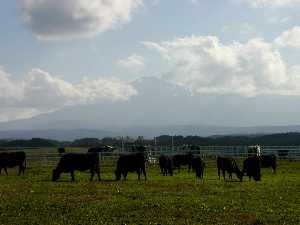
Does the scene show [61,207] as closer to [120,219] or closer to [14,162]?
[120,219]

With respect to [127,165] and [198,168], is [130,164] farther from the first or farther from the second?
[198,168]

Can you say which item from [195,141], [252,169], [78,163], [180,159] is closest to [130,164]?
[78,163]

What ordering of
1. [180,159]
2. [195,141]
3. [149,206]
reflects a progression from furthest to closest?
[195,141] < [180,159] < [149,206]

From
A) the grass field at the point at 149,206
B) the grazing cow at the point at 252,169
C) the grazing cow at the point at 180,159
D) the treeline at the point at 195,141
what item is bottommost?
the grass field at the point at 149,206

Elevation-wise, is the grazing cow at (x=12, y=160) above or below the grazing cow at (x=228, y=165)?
above

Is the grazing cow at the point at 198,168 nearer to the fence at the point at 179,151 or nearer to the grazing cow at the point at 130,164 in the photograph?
the grazing cow at the point at 130,164

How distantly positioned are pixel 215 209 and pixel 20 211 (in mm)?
6638

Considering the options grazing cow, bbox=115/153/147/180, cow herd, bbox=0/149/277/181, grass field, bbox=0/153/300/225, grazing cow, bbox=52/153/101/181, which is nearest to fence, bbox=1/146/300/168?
cow herd, bbox=0/149/277/181

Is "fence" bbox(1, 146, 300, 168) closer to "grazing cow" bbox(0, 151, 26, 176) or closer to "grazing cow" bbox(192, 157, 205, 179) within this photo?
"grazing cow" bbox(0, 151, 26, 176)

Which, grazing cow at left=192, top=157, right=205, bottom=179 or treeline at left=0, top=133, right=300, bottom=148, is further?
treeline at left=0, top=133, right=300, bottom=148

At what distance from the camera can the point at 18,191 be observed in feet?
85.5

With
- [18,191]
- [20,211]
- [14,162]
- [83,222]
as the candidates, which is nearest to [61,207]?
[20,211]

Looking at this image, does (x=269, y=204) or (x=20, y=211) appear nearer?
(x=20, y=211)

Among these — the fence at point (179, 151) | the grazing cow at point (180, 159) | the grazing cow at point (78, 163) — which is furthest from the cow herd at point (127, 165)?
the fence at point (179, 151)
